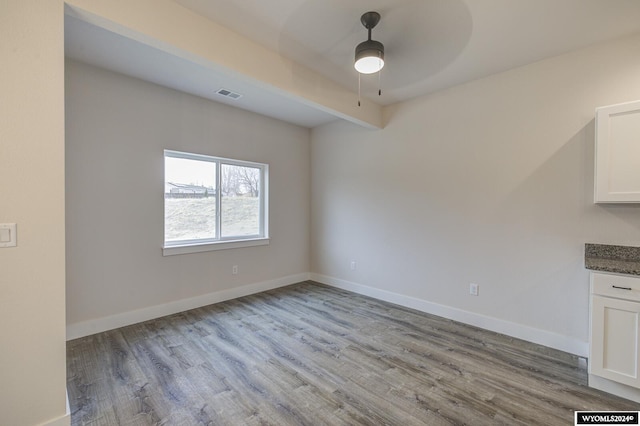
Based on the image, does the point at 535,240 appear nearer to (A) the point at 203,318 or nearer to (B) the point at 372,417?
(B) the point at 372,417

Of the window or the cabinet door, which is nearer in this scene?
the cabinet door

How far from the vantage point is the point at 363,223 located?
14.1ft

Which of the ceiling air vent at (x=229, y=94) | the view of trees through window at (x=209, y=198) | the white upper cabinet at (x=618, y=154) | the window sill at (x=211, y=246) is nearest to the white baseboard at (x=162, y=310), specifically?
the window sill at (x=211, y=246)

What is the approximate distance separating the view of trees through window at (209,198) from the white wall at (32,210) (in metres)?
1.96

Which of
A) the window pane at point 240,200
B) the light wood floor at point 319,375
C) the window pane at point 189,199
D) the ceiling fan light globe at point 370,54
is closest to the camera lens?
the light wood floor at point 319,375

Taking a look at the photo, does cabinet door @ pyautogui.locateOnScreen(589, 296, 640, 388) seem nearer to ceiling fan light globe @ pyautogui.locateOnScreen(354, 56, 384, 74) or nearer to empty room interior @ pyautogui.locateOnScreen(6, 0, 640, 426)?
empty room interior @ pyautogui.locateOnScreen(6, 0, 640, 426)

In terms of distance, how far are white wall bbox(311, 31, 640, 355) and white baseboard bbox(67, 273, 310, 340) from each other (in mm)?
1431

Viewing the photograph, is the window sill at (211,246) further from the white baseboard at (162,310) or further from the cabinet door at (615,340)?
the cabinet door at (615,340)

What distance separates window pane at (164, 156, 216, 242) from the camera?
3561mm

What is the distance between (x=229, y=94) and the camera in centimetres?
355

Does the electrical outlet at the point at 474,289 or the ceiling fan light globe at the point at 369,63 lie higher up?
the ceiling fan light globe at the point at 369,63

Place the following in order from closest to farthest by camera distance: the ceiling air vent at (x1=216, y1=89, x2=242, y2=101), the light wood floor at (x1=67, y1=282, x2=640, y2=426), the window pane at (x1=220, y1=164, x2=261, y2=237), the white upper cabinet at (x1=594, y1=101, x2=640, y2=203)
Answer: the light wood floor at (x1=67, y1=282, x2=640, y2=426), the white upper cabinet at (x1=594, y1=101, x2=640, y2=203), the ceiling air vent at (x1=216, y1=89, x2=242, y2=101), the window pane at (x1=220, y1=164, x2=261, y2=237)

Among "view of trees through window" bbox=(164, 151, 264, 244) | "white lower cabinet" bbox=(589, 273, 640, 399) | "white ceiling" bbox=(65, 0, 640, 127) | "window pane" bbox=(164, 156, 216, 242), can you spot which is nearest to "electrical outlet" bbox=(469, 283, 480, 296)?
"white lower cabinet" bbox=(589, 273, 640, 399)

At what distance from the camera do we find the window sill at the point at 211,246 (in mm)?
3462
